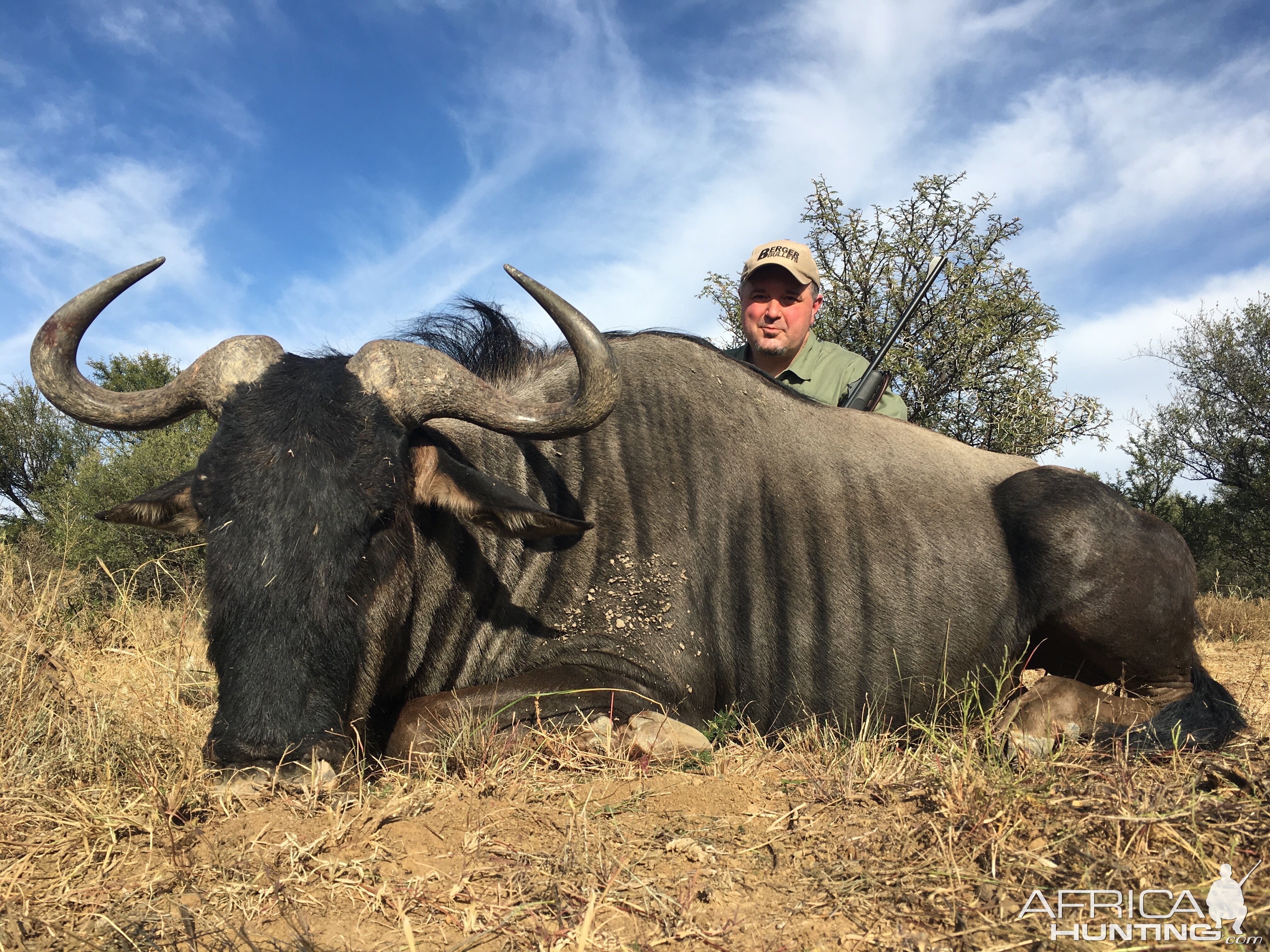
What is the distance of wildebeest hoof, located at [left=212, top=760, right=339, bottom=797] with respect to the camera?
2.46 metres

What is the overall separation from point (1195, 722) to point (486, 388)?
129 inches

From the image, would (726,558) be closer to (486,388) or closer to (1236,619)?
(486,388)

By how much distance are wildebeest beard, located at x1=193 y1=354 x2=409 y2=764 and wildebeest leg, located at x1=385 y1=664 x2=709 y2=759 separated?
328 millimetres

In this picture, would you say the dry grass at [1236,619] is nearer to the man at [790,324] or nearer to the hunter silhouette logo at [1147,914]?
the man at [790,324]

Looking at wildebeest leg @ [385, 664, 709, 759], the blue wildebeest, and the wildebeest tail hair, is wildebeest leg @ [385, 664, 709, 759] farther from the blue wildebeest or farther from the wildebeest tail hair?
the wildebeest tail hair

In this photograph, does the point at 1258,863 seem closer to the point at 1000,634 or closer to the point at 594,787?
the point at 594,787

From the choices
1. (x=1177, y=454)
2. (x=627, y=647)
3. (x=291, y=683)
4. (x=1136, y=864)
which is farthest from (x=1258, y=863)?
(x=1177, y=454)

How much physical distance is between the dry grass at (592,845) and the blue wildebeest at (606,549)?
35 centimetres

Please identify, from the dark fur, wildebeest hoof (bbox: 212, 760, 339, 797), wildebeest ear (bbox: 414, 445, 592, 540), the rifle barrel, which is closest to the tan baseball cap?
the rifle barrel

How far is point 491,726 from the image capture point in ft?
10.4

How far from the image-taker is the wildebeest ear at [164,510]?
3.51 metres

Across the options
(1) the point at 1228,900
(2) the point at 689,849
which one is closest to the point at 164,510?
(2) the point at 689,849

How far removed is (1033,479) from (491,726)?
292 cm

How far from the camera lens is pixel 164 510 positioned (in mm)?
3582
